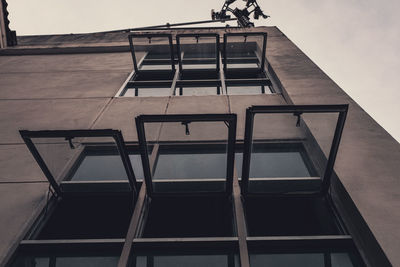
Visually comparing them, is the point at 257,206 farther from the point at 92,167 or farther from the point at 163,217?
the point at 92,167

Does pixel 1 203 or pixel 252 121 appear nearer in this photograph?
pixel 252 121

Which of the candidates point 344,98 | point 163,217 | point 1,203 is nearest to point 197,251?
point 163,217

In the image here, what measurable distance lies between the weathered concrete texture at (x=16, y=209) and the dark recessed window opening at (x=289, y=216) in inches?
144

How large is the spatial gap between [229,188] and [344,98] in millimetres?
4401

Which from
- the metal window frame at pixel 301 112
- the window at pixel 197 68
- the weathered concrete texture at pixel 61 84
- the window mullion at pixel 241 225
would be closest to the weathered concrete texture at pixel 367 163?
the metal window frame at pixel 301 112

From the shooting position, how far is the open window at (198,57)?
400 inches

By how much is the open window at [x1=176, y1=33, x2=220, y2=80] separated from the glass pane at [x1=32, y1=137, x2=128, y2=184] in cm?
492

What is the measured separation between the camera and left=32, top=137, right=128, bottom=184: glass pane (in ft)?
15.6

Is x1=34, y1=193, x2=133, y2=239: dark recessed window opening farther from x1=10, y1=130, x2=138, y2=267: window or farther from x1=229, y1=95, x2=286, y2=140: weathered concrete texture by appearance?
x1=229, y1=95, x2=286, y2=140: weathered concrete texture

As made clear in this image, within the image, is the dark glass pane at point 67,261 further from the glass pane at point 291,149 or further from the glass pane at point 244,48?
the glass pane at point 244,48

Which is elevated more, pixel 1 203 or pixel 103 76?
pixel 103 76

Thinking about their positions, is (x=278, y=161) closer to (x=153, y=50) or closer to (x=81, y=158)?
(x=81, y=158)

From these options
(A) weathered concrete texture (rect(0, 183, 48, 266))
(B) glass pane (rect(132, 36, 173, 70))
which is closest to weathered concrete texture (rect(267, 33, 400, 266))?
(A) weathered concrete texture (rect(0, 183, 48, 266))

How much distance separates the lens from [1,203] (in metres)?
4.88
